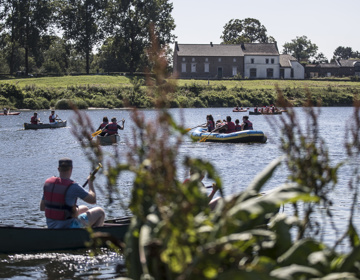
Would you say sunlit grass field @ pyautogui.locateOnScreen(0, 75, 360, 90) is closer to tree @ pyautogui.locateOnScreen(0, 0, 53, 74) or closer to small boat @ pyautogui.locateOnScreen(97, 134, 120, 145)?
tree @ pyautogui.locateOnScreen(0, 0, 53, 74)

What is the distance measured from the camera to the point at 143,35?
8894 cm

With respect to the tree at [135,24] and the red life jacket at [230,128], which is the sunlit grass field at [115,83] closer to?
the tree at [135,24]

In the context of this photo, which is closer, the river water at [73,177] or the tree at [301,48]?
the river water at [73,177]

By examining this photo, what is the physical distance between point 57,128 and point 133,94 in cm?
2740

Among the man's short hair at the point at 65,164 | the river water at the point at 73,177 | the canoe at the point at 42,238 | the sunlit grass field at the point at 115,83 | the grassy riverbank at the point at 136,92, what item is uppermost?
the sunlit grass field at the point at 115,83

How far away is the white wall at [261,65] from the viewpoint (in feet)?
344

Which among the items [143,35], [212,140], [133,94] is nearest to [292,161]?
[212,140]

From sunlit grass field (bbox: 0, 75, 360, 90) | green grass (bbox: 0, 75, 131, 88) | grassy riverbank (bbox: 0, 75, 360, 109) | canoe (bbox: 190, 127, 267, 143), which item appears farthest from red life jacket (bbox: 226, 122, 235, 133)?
green grass (bbox: 0, 75, 131, 88)

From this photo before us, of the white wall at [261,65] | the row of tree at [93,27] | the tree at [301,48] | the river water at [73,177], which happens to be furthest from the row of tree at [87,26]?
the tree at [301,48]

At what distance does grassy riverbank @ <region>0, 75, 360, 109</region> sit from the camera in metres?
67.3

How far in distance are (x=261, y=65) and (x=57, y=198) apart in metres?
98.9

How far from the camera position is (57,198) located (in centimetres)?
864

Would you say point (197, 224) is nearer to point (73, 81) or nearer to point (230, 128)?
point (230, 128)

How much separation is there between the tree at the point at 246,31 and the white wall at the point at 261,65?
74.7ft
